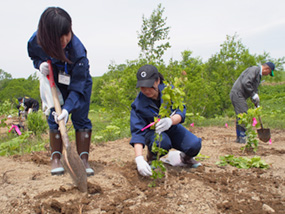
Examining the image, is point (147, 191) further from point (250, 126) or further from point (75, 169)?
point (250, 126)

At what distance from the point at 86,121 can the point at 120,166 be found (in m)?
0.64

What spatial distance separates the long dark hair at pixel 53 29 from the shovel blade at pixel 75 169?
0.85m

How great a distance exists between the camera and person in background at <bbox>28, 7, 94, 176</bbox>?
2.17m

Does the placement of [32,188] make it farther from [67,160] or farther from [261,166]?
[261,166]

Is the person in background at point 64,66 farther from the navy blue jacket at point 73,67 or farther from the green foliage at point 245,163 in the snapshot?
the green foliage at point 245,163

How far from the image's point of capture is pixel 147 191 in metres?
2.13

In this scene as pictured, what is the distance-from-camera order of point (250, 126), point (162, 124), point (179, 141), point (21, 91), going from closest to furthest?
point (162, 124), point (179, 141), point (250, 126), point (21, 91)

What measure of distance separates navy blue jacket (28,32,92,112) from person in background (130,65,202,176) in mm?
525

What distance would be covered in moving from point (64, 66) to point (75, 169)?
1005mm

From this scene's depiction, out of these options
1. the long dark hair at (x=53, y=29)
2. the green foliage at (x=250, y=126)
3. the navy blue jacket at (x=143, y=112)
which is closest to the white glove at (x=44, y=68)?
the long dark hair at (x=53, y=29)

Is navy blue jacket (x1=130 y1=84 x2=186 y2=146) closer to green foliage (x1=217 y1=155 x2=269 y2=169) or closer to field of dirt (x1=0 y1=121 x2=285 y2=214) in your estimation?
field of dirt (x1=0 y1=121 x2=285 y2=214)

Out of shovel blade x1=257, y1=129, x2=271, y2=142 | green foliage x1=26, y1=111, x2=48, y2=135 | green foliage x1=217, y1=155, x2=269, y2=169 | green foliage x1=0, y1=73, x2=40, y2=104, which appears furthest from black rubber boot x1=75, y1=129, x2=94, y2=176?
green foliage x1=0, y1=73, x2=40, y2=104

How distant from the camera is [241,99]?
4906 millimetres

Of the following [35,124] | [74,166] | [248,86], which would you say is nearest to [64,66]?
[74,166]
